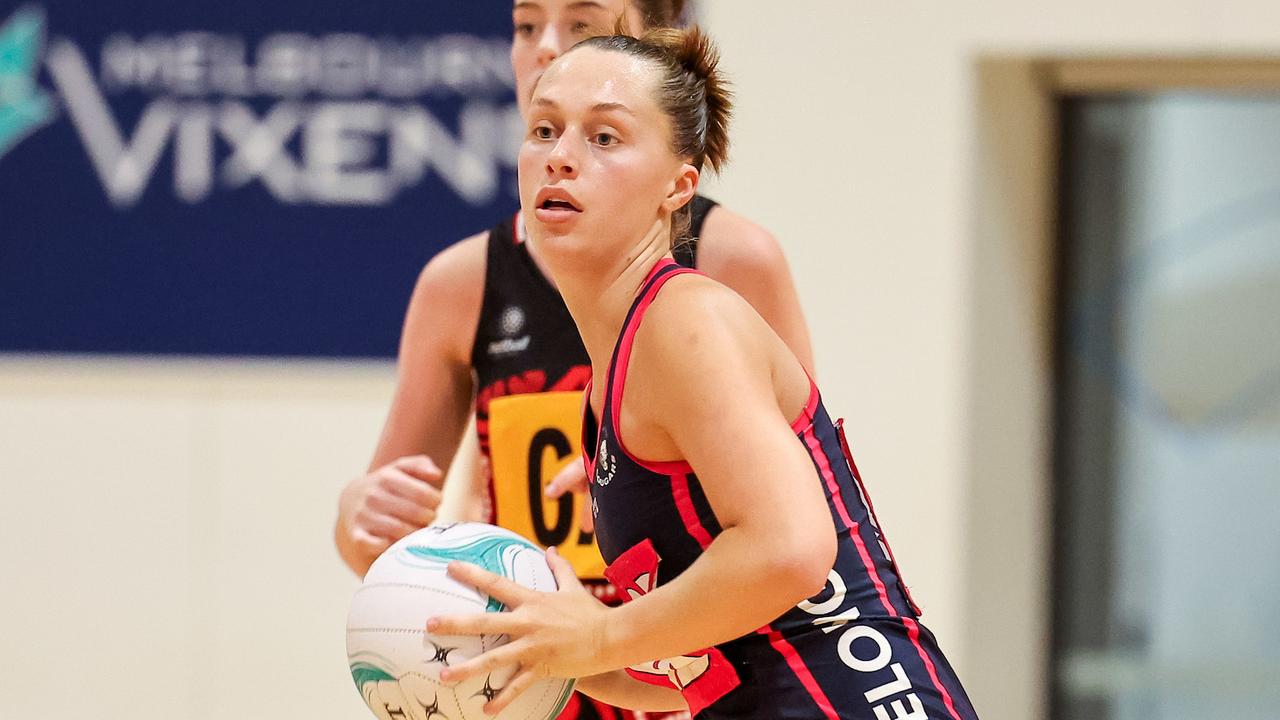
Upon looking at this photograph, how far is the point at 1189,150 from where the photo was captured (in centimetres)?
497

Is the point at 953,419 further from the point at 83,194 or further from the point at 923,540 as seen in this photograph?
the point at 83,194

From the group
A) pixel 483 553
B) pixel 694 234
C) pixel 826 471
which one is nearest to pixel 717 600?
pixel 826 471

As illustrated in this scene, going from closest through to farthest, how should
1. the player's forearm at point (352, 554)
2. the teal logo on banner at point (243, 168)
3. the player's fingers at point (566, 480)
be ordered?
the player's fingers at point (566, 480) → the player's forearm at point (352, 554) → the teal logo on banner at point (243, 168)

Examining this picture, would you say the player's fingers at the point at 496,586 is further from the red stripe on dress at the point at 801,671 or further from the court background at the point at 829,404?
the court background at the point at 829,404

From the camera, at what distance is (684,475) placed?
1.69 m

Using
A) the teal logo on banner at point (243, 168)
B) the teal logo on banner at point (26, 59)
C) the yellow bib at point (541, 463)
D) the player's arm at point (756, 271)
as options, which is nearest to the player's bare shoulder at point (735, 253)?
the player's arm at point (756, 271)

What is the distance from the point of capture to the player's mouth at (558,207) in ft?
5.87

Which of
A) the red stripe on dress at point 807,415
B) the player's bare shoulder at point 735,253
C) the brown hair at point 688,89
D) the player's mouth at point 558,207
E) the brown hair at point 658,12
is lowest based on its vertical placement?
the red stripe on dress at point 807,415

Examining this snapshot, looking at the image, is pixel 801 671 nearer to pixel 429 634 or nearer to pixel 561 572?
pixel 561 572

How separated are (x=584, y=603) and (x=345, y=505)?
82 centimetres

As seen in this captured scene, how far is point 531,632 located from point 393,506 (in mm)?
659

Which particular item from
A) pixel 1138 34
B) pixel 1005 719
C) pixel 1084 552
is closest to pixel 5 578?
pixel 1005 719

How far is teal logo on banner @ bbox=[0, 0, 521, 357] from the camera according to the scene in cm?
462

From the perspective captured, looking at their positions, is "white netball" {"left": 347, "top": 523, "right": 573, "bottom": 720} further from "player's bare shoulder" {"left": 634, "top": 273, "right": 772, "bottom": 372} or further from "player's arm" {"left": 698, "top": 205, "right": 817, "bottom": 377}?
"player's arm" {"left": 698, "top": 205, "right": 817, "bottom": 377}
